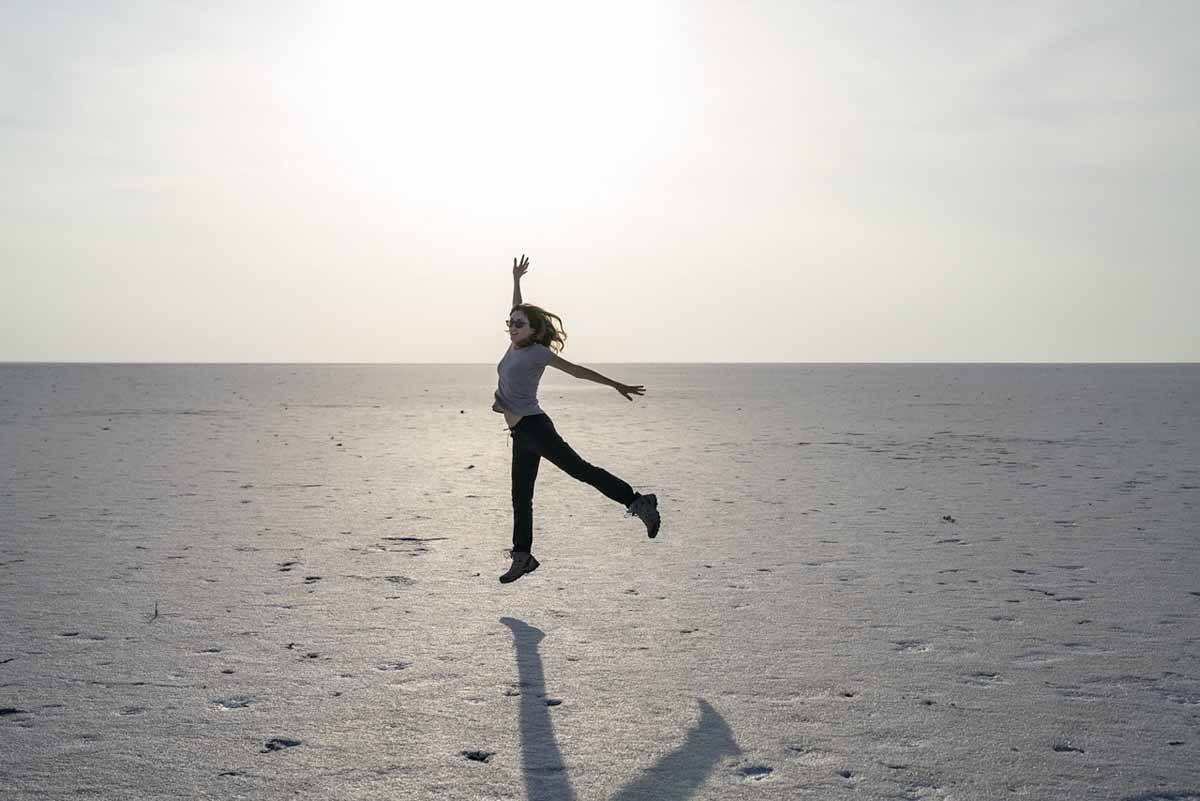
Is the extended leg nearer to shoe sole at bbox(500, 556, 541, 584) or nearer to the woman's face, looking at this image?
the woman's face

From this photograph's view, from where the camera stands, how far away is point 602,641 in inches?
234

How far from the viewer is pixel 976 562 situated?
8320mm

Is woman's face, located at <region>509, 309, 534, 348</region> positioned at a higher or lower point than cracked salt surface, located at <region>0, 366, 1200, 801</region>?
higher

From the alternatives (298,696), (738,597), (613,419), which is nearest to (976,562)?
(738,597)

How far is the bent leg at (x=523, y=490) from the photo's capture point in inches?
289

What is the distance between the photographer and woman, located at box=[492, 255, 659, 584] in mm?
7160

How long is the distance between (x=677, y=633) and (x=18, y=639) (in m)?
3.81

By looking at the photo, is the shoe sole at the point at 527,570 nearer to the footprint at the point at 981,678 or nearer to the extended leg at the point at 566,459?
the extended leg at the point at 566,459

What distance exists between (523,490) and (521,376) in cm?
85

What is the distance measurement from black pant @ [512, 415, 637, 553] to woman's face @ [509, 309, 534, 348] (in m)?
0.54

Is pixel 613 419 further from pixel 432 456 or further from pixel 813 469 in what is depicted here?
pixel 813 469

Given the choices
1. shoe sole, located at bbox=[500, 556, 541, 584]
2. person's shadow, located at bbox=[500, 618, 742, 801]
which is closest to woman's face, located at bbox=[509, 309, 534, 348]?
shoe sole, located at bbox=[500, 556, 541, 584]

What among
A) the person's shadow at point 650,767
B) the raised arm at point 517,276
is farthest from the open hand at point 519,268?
the person's shadow at point 650,767

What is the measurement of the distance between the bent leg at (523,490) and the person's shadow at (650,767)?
94.9 inches
